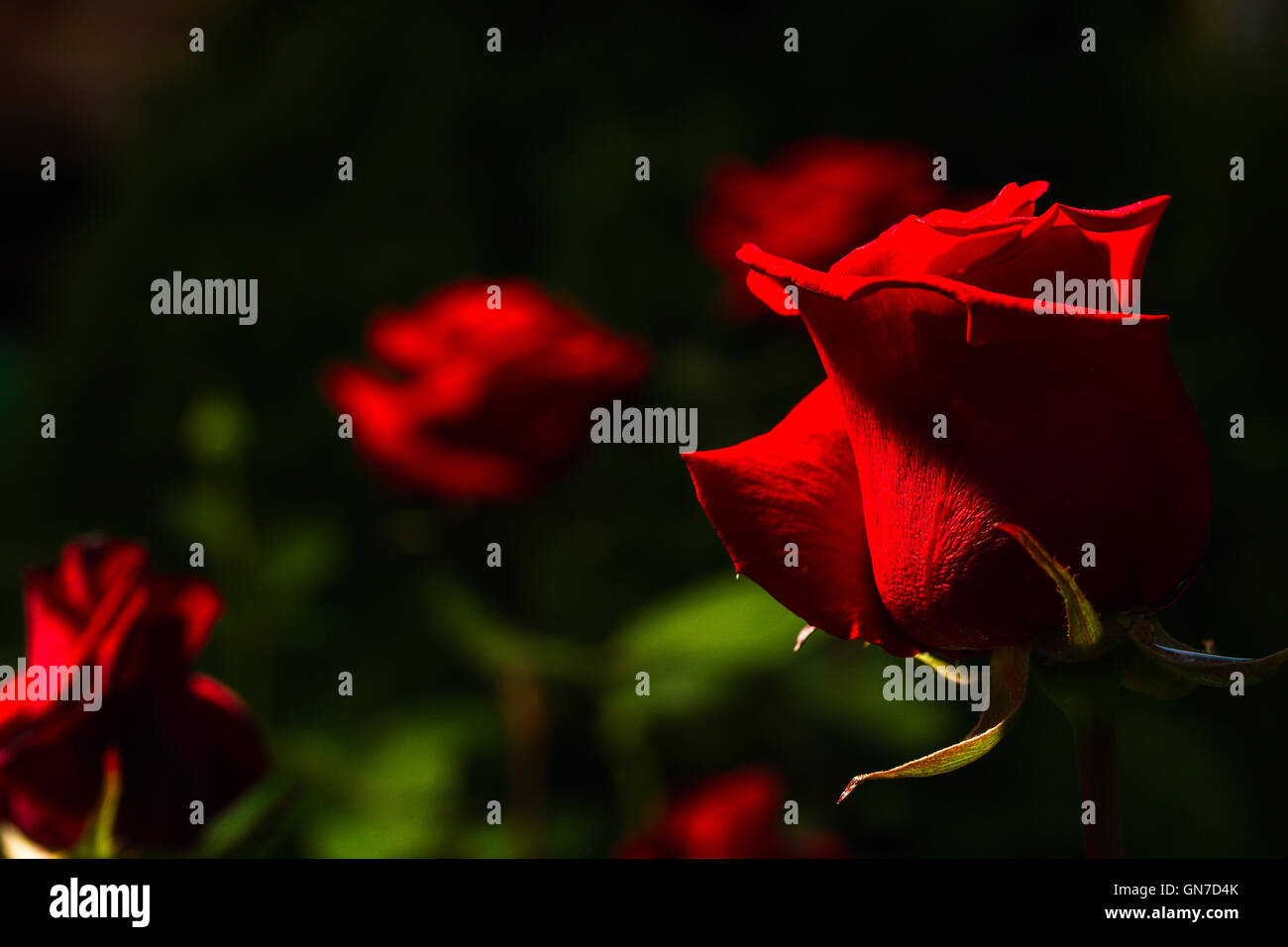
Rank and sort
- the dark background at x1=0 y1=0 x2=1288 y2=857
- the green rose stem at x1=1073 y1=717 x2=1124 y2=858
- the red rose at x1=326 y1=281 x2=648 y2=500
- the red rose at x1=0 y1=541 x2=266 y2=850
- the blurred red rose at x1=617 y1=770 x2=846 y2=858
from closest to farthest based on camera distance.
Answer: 1. the green rose stem at x1=1073 y1=717 x2=1124 y2=858
2. the red rose at x1=0 y1=541 x2=266 y2=850
3. the blurred red rose at x1=617 y1=770 x2=846 y2=858
4. the red rose at x1=326 y1=281 x2=648 y2=500
5. the dark background at x1=0 y1=0 x2=1288 y2=857

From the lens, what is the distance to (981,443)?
24 centimetres

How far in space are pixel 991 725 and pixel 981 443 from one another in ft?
A: 0.19

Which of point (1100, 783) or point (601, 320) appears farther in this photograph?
point (601, 320)

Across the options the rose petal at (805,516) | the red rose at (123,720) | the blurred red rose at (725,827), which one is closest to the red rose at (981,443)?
the rose petal at (805,516)

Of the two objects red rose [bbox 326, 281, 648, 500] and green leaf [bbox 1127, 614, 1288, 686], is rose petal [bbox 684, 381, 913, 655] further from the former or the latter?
red rose [bbox 326, 281, 648, 500]

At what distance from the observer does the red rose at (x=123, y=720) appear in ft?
1.23

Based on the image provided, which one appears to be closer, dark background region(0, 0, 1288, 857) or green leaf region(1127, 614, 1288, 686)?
green leaf region(1127, 614, 1288, 686)

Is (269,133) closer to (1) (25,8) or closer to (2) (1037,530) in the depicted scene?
(1) (25,8)

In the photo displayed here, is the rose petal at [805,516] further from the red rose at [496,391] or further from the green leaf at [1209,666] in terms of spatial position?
the red rose at [496,391]

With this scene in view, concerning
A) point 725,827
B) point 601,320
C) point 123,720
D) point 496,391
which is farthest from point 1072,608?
point 601,320

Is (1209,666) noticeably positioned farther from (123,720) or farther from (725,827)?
(725,827)

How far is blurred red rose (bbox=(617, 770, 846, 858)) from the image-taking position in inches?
25.6

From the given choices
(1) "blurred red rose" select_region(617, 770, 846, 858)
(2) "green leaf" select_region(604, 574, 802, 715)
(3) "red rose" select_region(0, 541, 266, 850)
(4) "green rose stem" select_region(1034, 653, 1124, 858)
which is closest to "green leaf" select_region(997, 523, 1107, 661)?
(4) "green rose stem" select_region(1034, 653, 1124, 858)

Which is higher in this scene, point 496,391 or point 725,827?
point 496,391
